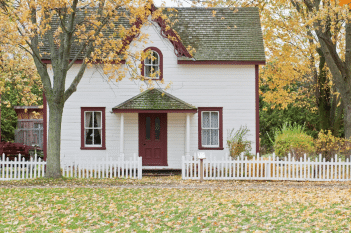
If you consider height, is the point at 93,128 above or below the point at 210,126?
below

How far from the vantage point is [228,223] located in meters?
8.64

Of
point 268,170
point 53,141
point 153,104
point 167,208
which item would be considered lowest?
point 167,208

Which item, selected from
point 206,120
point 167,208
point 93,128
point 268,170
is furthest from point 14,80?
point 167,208

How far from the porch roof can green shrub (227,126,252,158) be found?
222cm

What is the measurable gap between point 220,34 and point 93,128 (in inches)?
291

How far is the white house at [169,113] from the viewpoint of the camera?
19453mm

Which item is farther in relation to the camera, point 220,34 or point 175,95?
point 220,34

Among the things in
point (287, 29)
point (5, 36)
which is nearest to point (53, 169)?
point (5, 36)

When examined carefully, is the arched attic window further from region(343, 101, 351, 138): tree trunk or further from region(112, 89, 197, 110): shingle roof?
region(343, 101, 351, 138): tree trunk

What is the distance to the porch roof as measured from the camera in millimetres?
18391

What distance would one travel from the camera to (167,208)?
10234 mm

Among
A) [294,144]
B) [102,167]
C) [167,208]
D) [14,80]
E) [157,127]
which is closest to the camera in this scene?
[167,208]

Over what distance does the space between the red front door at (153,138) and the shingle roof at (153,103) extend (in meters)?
0.91

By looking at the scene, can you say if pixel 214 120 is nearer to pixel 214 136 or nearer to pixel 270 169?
pixel 214 136
